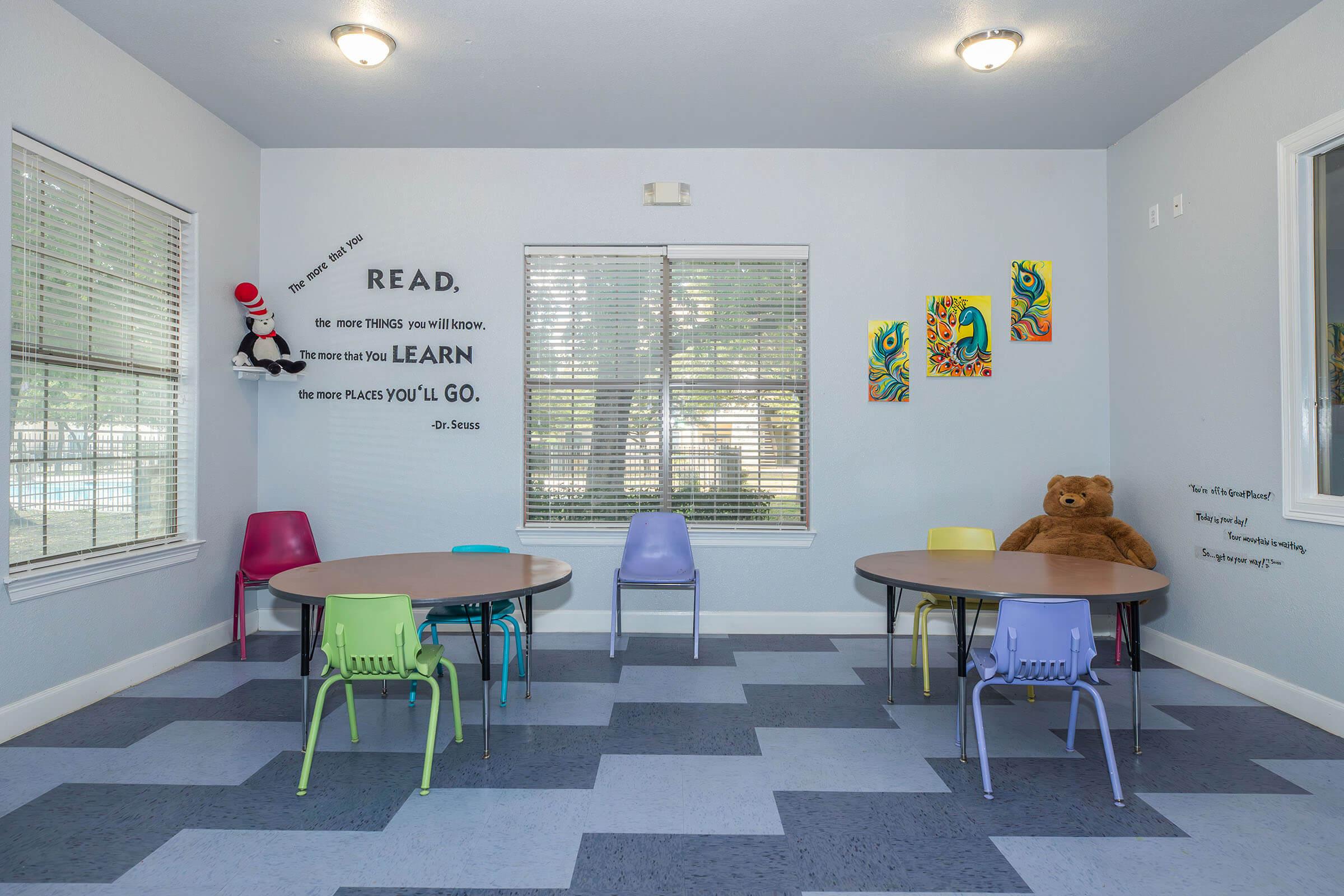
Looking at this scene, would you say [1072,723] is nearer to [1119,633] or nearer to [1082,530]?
[1119,633]

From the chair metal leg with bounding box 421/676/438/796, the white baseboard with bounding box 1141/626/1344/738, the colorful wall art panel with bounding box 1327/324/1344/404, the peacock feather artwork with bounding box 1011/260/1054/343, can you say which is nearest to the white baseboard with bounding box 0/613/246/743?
the chair metal leg with bounding box 421/676/438/796

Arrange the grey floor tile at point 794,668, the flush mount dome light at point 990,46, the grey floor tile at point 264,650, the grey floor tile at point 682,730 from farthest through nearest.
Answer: the grey floor tile at point 264,650 < the grey floor tile at point 794,668 < the flush mount dome light at point 990,46 < the grey floor tile at point 682,730

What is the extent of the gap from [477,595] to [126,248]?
10.1 ft

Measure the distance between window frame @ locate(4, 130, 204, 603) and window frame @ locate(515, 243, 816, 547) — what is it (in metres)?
2.02

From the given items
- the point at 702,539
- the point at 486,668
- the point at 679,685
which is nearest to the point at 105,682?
the point at 486,668

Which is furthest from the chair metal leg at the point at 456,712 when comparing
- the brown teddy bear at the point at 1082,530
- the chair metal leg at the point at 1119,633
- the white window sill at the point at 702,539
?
the chair metal leg at the point at 1119,633

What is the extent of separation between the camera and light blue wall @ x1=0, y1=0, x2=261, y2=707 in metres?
Result: 3.42

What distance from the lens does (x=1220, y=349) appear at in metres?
4.17

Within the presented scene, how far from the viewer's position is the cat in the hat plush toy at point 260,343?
16.2 ft

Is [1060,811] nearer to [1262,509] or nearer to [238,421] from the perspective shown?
[1262,509]

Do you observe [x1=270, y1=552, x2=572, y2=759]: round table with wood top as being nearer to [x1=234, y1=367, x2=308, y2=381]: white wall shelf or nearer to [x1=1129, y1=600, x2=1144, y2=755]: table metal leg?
[x1=234, y1=367, x2=308, y2=381]: white wall shelf

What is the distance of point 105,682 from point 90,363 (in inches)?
65.0

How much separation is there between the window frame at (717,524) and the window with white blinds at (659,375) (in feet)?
0.06

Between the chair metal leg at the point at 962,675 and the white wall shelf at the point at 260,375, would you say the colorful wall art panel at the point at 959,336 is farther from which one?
the white wall shelf at the point at 260,375
